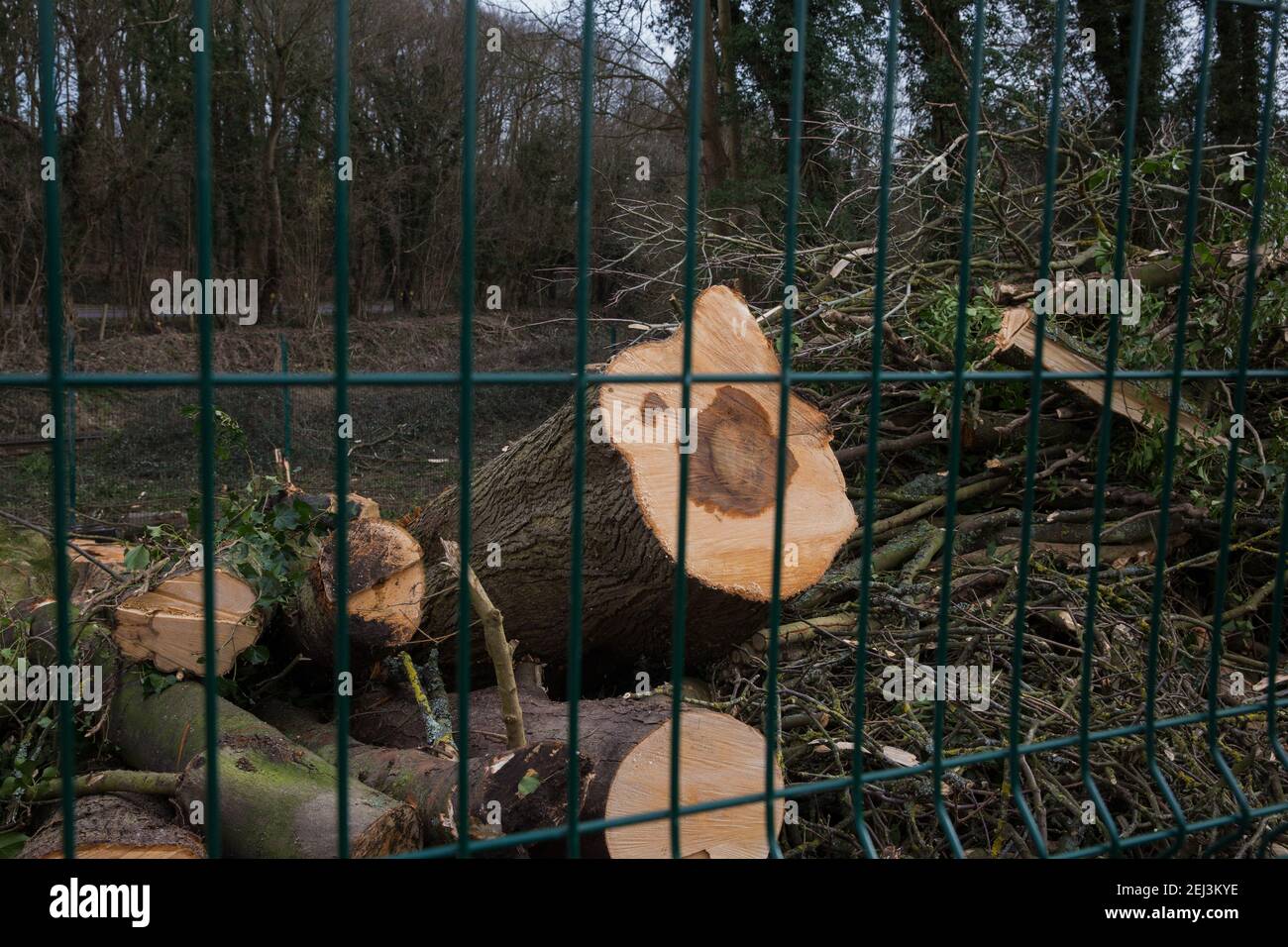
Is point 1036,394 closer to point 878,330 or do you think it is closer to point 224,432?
point 878,330

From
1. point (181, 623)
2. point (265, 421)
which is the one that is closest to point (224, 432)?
point (181, 623)

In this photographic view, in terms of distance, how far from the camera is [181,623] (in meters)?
3.53

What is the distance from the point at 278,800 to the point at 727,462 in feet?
5.37

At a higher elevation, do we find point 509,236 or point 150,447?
point 509,236

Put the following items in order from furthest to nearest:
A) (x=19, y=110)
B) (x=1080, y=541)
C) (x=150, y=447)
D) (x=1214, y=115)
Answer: (x=19, y=110) < (x=1214, y=115) < (x=150, y=447) < (x=1080, y=541)

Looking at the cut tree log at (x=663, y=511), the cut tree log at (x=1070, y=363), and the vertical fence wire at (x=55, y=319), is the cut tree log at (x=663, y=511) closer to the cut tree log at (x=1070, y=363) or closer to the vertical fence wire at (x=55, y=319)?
the cut tree log at (x=1070, y=363)

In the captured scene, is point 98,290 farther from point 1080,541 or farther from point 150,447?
point 1080,541

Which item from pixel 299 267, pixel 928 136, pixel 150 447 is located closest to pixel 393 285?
pixel 299 267

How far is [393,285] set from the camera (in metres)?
16.1

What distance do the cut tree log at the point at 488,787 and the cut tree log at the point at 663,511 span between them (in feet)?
2.40

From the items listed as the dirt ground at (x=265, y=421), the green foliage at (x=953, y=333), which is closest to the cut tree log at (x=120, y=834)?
the green foliage at (x=953, y=333)

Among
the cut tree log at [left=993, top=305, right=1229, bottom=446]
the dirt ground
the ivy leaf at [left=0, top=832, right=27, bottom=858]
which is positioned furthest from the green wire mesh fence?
the dirt ground
